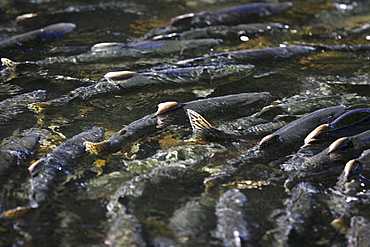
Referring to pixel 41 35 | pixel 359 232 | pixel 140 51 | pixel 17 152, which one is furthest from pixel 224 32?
pixel 359 232

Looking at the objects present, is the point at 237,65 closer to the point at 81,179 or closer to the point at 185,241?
Result: the point at 81,179

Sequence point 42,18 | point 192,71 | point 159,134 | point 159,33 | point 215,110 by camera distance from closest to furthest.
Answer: point 159,134
point 215,110
point 192,71
point 159,33
point 42,18

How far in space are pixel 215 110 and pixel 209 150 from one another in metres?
0.83

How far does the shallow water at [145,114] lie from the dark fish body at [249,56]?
0.10 m

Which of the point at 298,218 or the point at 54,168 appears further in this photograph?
the point at 54,168

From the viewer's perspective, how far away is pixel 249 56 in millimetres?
6406

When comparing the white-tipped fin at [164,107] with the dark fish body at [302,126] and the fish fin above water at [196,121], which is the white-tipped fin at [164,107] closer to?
the fish fin above water at [196,121]

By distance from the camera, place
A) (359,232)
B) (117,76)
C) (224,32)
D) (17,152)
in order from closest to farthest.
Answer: (359,232)
(17,152)
(117,76)
(224,32)

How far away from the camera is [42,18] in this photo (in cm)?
826

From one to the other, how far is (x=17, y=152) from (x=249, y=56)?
3.59 metres

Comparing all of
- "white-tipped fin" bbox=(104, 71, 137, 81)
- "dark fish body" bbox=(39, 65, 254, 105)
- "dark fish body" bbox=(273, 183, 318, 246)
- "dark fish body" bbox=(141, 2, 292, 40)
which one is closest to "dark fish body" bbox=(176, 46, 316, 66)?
"dark fish body" bbox=(39, 65, 254, 105)

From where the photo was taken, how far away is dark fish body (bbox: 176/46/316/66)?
20.4 ft

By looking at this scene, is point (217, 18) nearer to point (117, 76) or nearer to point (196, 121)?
point (117, 76)

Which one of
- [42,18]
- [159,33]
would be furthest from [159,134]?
[42,18]
